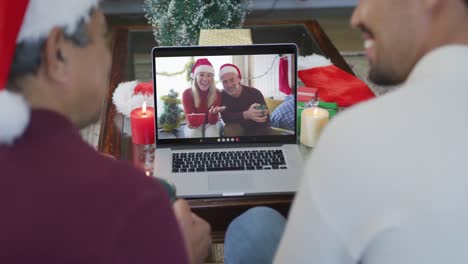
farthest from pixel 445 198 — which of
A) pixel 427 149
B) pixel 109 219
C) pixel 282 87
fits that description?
pixel 282 87

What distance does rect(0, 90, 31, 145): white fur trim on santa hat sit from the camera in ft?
2.33

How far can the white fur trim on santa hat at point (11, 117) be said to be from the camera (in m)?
0.71

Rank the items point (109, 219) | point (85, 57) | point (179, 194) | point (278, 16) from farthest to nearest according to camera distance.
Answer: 1. point (278, 16)
2. point (179, 194)
3. point (85, 57)
4. point (109, 219)

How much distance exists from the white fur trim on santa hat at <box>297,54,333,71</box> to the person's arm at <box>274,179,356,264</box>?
1146mm

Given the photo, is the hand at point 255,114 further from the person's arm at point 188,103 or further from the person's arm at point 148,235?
the person's arm at point 148,235

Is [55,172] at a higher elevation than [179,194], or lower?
higher

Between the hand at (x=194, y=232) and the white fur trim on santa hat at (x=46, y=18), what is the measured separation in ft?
1.44

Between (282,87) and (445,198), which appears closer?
(445,198)

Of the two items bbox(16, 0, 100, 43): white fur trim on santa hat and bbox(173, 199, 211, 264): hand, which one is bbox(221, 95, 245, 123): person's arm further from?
bbox(16, 0, 100, 43): white fur trim on santa hat

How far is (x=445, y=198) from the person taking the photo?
2.39 ft

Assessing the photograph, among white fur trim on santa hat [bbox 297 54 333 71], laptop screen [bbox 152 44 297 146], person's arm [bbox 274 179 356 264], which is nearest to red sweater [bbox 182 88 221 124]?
laptop screen [bbox 152 44 297 146]

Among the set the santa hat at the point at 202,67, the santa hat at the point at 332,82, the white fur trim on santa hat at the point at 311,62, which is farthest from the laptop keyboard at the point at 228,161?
the white fur trim on santa hat at the point at 311,62

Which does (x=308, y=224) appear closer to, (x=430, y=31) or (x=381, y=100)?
(x=381, y=100)

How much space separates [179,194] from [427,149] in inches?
26.3
